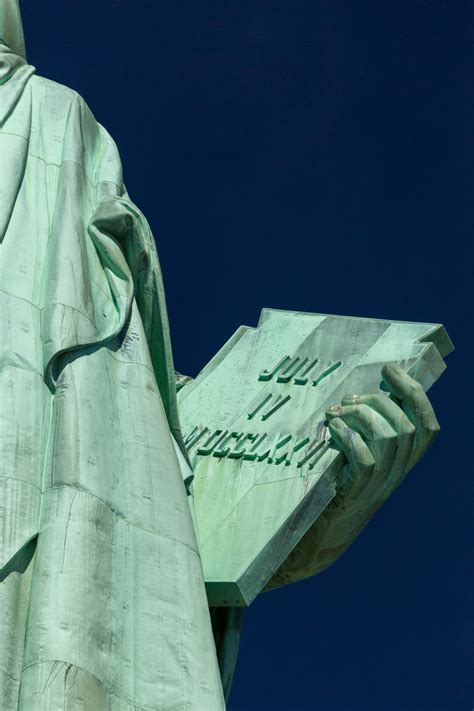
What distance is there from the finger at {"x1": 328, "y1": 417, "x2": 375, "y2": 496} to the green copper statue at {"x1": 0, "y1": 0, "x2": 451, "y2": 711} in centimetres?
2

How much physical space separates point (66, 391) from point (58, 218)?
4.71ft

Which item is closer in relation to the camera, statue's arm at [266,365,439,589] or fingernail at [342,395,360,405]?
statue's arm at [266,365,439,589]

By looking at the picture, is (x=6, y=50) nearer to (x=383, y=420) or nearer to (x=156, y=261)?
(x=156, y=261)

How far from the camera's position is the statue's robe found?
995 cm

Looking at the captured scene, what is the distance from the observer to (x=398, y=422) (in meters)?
12.8

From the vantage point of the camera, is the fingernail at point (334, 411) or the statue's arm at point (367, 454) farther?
the fingernail at point (334, 411)

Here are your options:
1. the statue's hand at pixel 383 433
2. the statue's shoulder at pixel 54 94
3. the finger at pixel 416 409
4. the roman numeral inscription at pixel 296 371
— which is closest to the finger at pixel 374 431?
the statue's hand at pixel 383 433

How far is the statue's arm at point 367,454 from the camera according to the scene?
12695 millimetres

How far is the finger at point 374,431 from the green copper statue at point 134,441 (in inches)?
0.5

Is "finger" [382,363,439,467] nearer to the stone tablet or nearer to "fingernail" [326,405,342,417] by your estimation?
the stone tablet

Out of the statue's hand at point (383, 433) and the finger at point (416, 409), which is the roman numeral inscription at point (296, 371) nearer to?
the statue's hand at point (383, 433)

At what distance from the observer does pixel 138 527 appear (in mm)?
10727

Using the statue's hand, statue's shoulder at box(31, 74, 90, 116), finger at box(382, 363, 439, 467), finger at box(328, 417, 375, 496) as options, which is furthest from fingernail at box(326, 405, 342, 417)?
statue's shoulder at box(31, 74, 90, 116)

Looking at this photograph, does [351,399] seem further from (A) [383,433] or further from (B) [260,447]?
(B) [260,447]
